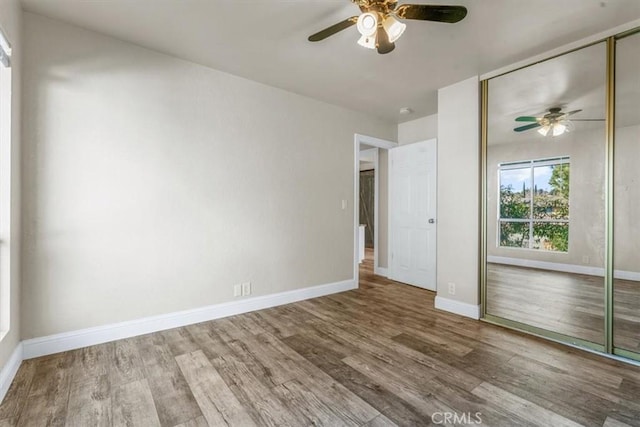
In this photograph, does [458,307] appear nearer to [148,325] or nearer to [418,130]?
[418,130]

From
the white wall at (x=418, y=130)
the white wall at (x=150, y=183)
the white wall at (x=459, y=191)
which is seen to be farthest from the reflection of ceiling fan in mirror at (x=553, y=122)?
the white wall at (x=150, y=183)

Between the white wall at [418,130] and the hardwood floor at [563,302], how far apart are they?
7.22 feet

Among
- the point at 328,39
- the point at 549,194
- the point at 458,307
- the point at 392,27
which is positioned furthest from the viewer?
the point at 458,307

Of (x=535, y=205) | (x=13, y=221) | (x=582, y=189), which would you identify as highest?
(x=582, y=189)

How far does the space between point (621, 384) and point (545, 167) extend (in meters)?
1.72

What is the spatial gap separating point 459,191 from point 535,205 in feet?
2.34

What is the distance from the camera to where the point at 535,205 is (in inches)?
108

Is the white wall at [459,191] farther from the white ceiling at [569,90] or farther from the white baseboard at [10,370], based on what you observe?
the white baseboard at [10,370]

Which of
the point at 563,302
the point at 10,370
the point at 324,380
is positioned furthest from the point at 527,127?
the point at 10,370

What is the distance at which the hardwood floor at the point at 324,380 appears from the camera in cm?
160

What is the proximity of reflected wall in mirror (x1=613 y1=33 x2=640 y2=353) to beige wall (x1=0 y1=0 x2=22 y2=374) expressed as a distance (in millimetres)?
4294

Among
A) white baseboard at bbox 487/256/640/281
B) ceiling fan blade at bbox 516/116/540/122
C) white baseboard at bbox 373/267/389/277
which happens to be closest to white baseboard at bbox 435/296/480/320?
white baseboard at bbox 487/256/640/281

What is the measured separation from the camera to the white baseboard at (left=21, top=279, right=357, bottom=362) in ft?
7.29

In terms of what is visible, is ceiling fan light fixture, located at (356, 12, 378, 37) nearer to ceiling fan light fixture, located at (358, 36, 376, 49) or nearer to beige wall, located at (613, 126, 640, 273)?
ceiling fan light fixture, located at (358, 36, 376, 49)
